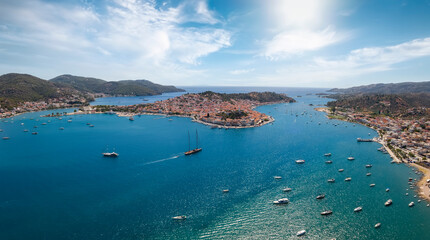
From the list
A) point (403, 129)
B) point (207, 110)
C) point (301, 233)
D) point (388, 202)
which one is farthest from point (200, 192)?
point (207, 110)

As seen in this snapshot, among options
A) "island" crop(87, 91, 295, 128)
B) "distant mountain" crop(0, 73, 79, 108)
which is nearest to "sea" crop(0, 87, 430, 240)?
"island" crop(87, 91, 295, 128)

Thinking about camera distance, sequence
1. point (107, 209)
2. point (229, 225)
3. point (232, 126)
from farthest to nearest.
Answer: point (232, 126) < point (107, 209) < point (229, 225)

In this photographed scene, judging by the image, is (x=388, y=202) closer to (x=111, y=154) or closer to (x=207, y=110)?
(x=111, y=154)

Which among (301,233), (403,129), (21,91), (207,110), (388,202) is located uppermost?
(21,91)

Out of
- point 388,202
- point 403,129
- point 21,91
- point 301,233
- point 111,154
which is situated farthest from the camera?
point 21,91

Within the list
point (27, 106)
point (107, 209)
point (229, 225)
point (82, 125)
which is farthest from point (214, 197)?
point (27, 106)

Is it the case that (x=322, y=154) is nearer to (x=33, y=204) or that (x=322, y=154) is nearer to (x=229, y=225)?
(x=229, y=225)

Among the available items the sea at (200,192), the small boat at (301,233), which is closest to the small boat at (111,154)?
the sea at (200,192)

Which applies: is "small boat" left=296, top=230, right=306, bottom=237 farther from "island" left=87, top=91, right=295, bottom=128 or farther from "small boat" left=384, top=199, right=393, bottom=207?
"island" left=87, top=91, right=295, bottom=128
